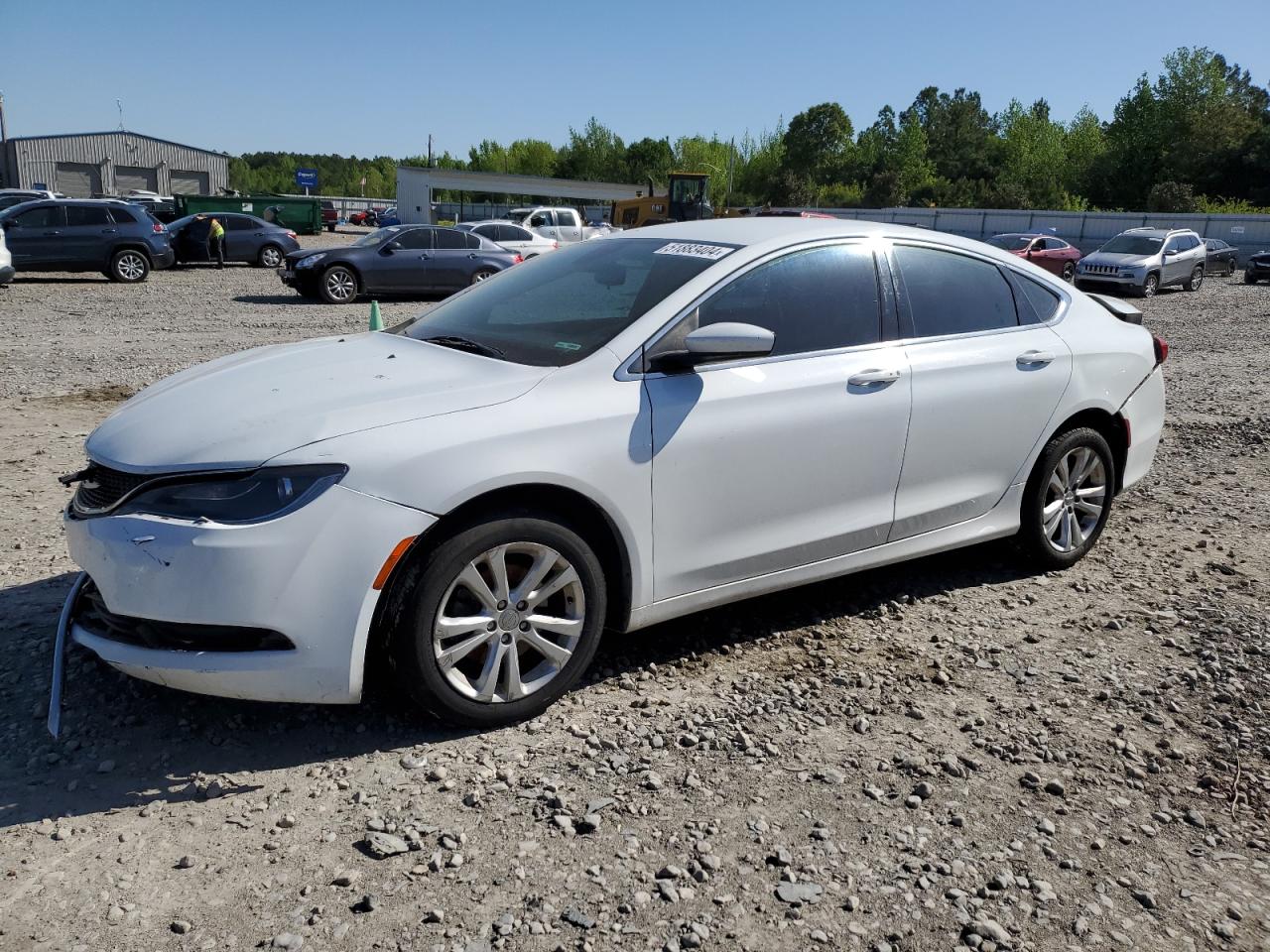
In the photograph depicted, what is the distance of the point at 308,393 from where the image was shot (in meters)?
3.40

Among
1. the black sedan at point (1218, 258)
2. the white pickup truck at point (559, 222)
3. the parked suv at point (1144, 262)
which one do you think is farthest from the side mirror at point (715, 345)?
the black sedan at point (1218, 258)

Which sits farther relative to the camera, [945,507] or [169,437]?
[945,507]

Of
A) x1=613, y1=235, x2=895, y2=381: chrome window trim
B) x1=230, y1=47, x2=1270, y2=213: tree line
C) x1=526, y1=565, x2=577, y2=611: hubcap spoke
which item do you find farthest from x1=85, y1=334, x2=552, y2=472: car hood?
x1=230, y1=47, x2=1270, y2=213: tree line

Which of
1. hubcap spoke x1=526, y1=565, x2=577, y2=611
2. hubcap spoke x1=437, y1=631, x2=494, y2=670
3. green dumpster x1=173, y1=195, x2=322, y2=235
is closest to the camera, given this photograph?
hubcap spoke x1=437, y1=631, x2=494, y2=670

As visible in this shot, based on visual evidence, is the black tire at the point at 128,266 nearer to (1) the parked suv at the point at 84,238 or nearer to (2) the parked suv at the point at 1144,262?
(1) the parked suv at the point at 84,238

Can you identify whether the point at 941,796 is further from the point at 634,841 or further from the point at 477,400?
the point at 477,400

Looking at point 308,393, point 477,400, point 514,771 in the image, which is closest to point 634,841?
point 514,771

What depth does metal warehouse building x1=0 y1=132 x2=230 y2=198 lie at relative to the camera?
7225 cm

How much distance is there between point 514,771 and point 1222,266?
1433 inches

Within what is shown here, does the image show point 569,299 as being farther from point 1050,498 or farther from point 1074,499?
point 1074,499

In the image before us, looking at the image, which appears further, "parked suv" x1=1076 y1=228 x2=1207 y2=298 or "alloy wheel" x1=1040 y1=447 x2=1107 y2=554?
"parked suv" x1=1076 y1=228 x2=1207 y2=298

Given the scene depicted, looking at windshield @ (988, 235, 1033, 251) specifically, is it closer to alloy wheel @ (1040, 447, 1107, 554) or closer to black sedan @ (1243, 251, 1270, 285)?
black sedan @ (1243, 251, 1270, 285)

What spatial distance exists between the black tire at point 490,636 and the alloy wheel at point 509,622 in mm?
12

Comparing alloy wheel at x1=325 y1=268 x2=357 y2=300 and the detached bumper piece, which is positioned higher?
alloy wheel at x1=325 y1=268 x2=357 y2=300
